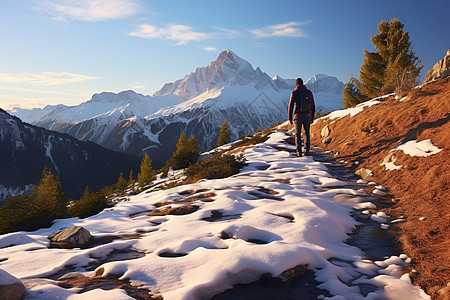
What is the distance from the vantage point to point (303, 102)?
1134cm

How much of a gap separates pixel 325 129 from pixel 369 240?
15059 mm

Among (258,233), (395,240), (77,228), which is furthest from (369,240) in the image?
(77,228)

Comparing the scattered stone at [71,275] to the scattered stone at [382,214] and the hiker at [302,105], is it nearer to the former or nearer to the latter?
the scattered stone at [382,214]

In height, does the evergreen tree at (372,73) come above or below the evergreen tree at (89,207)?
above

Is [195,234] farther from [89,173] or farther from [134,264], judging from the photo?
[89,173]

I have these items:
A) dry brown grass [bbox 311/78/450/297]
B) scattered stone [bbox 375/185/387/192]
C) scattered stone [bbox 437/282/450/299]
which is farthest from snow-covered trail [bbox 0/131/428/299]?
scattered stone [bbox 375/185/387/192]

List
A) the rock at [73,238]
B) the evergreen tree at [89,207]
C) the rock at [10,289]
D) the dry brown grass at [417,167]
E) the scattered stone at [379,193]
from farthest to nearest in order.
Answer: the evergreen tree at [89,207] < the scattered stone at [379,193] < the rock at [73,238] < the dry brown grass at [417,167] < the rock at [10,289]

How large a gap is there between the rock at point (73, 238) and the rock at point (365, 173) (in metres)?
8.25

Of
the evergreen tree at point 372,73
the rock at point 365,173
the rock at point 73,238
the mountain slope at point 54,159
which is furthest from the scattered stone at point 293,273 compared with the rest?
the mountain slope at point 54,159

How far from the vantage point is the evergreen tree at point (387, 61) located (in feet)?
90.2

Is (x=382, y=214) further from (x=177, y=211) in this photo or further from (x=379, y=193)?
(x=177, y=211)

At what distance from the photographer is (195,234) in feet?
14.5

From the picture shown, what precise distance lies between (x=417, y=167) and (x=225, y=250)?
660 cm

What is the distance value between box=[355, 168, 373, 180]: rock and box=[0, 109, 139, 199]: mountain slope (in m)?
156
